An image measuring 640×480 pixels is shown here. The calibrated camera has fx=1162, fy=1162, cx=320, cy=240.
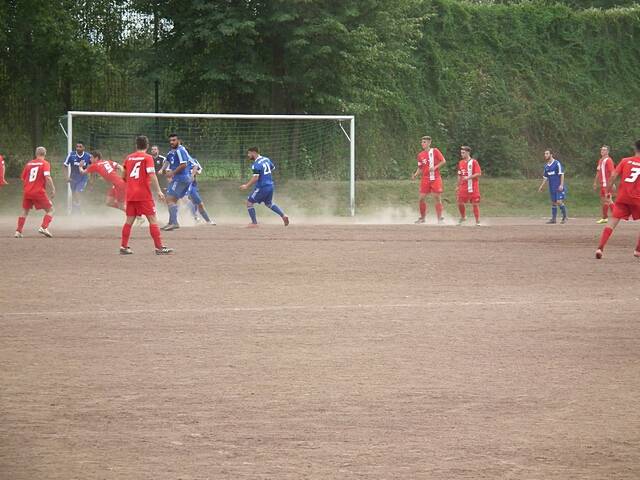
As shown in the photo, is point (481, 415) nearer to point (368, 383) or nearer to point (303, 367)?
point (368, 383)

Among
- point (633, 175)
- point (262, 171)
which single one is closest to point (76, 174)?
point (262, 171)

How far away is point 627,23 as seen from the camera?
45.7 m

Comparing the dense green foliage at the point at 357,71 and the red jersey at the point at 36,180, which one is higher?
the dense green foliage at the point at 357,71

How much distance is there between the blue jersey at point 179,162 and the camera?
25.2 meters

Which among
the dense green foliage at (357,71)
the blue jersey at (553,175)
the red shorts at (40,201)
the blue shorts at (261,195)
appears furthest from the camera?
the dense green foliage at (357,71)

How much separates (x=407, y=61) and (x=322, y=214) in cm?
956

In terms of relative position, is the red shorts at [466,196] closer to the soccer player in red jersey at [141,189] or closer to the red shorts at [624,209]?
the red shorts at [624,209]

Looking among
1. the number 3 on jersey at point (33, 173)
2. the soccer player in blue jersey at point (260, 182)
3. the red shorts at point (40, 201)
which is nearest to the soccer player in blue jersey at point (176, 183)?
the soccer player in blue jersey at point (260, 182)

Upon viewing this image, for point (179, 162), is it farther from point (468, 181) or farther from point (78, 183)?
point (468, 181)

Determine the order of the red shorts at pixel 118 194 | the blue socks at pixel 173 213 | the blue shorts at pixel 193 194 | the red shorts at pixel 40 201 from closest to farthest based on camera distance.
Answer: the red shorts at pixel 40 201 → the blue socks at pixel 173 213 → the red shorts at pixel 118 194 → the blue shorts at pixel 193 194

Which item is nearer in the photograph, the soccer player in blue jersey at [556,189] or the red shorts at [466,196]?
the red shorts at [466,196]

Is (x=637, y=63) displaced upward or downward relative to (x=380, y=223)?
upward

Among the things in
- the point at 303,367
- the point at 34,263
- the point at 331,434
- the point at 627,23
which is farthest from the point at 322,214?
the point at 331,434

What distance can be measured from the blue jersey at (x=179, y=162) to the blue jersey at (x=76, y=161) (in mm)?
5182
